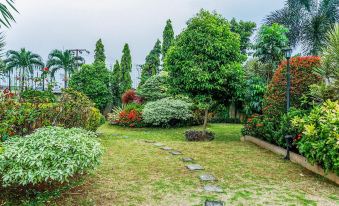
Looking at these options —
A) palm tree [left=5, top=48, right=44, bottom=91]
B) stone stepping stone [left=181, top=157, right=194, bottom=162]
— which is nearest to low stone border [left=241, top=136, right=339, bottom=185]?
stone stepping stone [left=181, top=157, right=194, bottom=162]

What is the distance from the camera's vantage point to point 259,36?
1265cm

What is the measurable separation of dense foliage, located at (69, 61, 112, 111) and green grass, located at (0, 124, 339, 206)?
14.2 metres

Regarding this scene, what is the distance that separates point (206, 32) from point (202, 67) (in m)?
1.20

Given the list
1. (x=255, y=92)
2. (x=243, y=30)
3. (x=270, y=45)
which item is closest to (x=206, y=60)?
(x=255, y=92)

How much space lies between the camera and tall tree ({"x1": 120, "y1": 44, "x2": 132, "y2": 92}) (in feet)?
79.4

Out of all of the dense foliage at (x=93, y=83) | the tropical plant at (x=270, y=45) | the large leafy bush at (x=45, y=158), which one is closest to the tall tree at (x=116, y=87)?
the dense foliage at (x=93, y=83)

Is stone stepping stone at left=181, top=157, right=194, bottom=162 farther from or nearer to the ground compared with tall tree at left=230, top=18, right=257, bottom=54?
nearer to the ground

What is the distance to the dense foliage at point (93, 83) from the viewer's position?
20812mm

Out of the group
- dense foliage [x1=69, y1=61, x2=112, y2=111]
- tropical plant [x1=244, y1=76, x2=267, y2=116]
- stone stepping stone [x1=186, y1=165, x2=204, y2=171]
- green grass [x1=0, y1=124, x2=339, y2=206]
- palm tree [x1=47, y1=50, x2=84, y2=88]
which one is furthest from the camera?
palm tree [x1=47, y1=50, x2=84, y2=88]

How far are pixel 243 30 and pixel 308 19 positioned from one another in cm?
434

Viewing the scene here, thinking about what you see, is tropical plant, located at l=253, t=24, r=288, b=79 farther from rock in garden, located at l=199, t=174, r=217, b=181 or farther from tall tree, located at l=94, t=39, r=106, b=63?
tall tree, located at l=94, t=39, r=106, b=63

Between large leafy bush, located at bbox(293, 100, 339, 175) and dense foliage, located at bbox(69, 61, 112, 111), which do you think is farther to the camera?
dense foliage, located at bbox(69, 61, 112, 111)

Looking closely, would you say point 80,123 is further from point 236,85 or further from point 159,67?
point 159,67

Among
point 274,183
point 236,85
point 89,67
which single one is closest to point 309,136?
point 274,183
